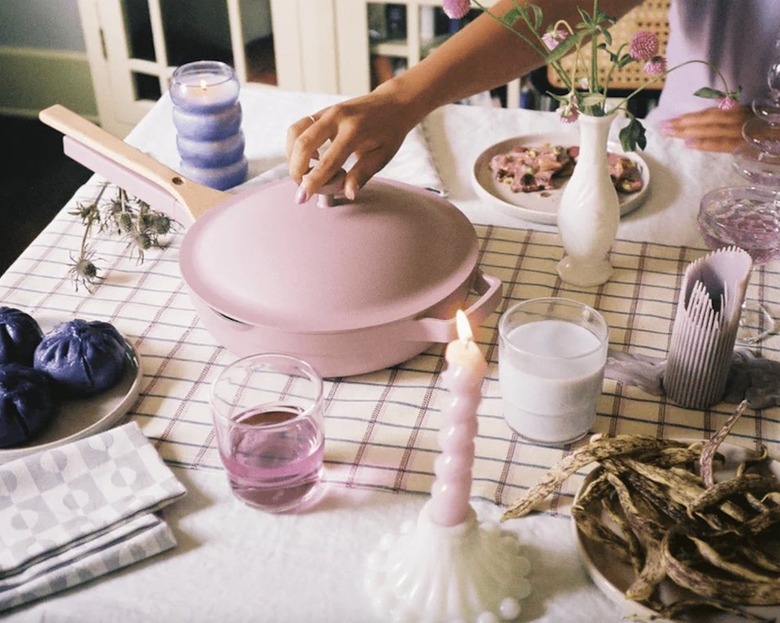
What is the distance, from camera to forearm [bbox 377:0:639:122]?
3.93 ft

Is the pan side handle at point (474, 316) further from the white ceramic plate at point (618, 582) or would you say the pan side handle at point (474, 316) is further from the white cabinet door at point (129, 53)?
the white cabinet door at point (129, 53)

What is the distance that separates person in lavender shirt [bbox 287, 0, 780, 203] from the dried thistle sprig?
0.79 ft

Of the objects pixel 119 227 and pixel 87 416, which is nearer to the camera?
pixel 87 416

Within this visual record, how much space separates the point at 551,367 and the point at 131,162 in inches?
24.1

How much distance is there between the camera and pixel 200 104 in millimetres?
1289

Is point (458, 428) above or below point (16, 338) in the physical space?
above

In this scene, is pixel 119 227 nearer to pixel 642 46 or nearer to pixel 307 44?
pixel 642 46

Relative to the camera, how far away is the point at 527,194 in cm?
128

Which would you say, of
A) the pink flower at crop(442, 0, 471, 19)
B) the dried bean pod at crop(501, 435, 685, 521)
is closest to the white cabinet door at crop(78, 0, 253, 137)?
the pink flower at crop(442, 0, 471, 19)

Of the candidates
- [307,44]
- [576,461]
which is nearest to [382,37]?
[307,44]

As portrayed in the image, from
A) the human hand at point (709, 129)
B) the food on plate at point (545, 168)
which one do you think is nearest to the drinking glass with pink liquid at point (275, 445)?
the food on plate at point (545, 168)

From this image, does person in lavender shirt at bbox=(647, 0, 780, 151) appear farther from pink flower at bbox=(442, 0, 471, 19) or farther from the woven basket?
pink flower at bbox=(442, 0, 471, 19)

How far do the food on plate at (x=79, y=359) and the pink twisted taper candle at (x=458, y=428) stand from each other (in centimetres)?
40

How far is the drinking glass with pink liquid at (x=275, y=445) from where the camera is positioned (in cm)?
81
